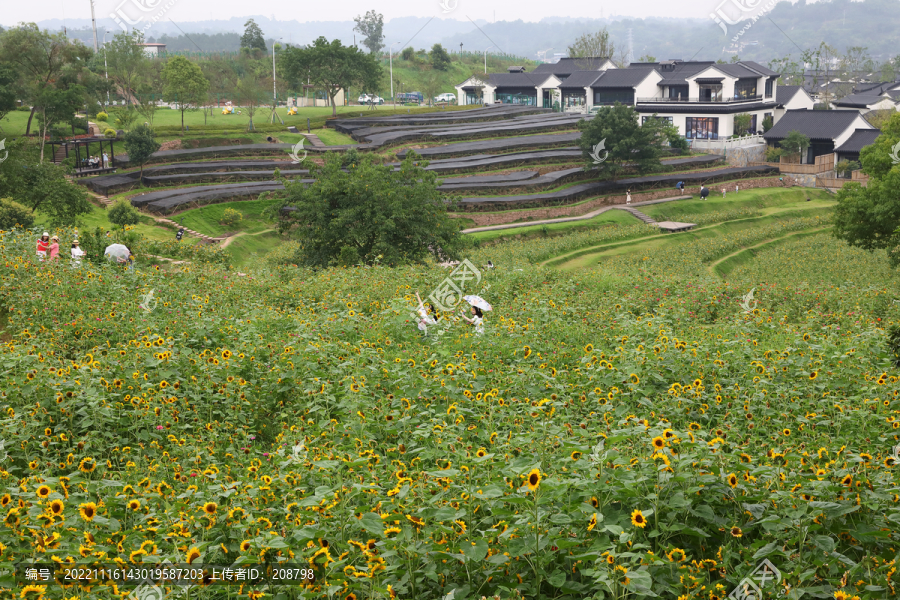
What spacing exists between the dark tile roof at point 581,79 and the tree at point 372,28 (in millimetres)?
60155

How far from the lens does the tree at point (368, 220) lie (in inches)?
949

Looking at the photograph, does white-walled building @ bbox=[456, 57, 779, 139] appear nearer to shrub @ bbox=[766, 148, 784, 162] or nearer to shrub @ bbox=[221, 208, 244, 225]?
shrub @ bbox=[766, 148, 784, 162]

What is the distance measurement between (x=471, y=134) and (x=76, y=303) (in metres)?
51.1

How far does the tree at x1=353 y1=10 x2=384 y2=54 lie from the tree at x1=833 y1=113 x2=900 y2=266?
371 feet

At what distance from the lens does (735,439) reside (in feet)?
21.5

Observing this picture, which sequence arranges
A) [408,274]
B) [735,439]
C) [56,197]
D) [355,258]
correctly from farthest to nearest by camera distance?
[56,197]
[355,258]
[408,274]
[735,439]

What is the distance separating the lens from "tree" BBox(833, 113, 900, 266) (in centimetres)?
2380

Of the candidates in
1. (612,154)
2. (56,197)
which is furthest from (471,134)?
(56,197)

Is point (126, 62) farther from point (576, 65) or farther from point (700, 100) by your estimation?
point (700, 100)

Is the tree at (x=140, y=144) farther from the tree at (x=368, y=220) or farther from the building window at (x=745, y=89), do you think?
the building window at (x=745, y=89)

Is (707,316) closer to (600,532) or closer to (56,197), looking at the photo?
(600,532)

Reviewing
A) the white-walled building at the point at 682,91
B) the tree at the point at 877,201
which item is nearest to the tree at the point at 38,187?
the tree at the point at 877,201

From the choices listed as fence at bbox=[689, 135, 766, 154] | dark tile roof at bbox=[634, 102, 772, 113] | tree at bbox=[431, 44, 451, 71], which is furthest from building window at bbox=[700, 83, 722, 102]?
tree at bbox=[431, 44, 451, 71]

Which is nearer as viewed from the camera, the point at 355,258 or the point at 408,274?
the point at 408,274
